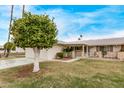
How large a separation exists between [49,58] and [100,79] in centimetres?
1336

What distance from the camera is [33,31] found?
14789 mm

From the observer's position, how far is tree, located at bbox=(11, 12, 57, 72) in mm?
14742

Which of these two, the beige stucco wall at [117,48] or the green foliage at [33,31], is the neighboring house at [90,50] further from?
the green foliage at [33,31]

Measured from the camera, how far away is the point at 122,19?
93.8 ft

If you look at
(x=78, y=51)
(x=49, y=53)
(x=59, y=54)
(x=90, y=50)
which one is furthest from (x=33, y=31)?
(x=90, y=50)

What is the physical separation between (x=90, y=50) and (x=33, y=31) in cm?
1727

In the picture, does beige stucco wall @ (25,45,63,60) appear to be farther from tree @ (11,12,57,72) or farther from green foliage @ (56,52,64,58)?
tree @ (11,12,57,72)

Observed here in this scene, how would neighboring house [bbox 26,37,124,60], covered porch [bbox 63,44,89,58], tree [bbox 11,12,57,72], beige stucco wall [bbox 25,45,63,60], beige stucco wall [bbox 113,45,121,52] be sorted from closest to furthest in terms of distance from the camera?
tree [bbox 11,12,57,72] → beige stucco wall [bbox 25,45,63,60] → neighboring house [bbox 26,37,124,60] → beige stucco wall [bbox 113,45,121,52] → covered porch [bbox 63,44,89,58]

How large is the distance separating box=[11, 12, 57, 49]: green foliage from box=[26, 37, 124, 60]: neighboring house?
33.6 ft

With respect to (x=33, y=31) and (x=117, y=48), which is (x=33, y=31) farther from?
(x=117, y=48)

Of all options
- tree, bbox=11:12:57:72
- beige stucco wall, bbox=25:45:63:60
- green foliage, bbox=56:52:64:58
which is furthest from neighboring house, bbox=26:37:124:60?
tree, bbox=11:12:57:72
